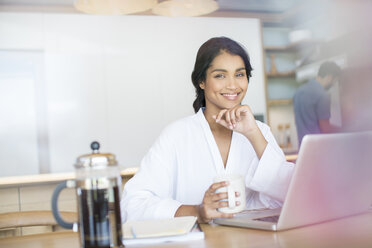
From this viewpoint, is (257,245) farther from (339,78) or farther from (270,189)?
(339,78)

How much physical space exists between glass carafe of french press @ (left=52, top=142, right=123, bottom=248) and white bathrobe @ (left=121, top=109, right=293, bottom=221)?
39 centimetres

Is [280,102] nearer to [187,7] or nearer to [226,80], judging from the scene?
[187,7]

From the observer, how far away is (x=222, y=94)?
143 cm

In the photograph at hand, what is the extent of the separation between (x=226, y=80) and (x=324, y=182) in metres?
0.69

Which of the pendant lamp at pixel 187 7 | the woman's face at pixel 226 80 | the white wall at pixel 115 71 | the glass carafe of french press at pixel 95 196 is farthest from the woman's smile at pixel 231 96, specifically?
the white wall at pixel 115 71

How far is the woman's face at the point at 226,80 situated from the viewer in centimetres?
141

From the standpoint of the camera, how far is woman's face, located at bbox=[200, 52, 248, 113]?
141 centimetres

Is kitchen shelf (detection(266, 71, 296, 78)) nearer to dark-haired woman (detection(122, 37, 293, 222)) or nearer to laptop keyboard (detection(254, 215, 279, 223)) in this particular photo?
dark-haired woman (detection(122, 37, 293, 222))

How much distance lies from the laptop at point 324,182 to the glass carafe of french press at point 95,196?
1.02 ft

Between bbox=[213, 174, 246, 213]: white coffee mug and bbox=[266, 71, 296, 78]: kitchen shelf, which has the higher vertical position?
bbox=[266, 71, 296, 78]: kitchen shelf

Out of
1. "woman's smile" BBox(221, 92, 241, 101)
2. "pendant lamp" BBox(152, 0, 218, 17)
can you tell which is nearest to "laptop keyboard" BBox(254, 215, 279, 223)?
"woman's smile" BBox(221, 92, 241, 101)

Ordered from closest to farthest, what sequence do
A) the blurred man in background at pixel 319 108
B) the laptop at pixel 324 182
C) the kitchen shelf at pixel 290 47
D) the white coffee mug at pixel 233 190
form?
the laptop at pixel 324 182 < the white coffee mug at pixel 233 190 < the blurred man in background at pixel 319 108 < the kitchen shelf at pixel 290 47

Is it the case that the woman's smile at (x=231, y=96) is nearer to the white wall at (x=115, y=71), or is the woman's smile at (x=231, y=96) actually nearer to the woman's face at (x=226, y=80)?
the woman's face at (x=226, y=80)

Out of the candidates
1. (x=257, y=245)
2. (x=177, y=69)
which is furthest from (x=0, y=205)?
(x=257, y=245)
